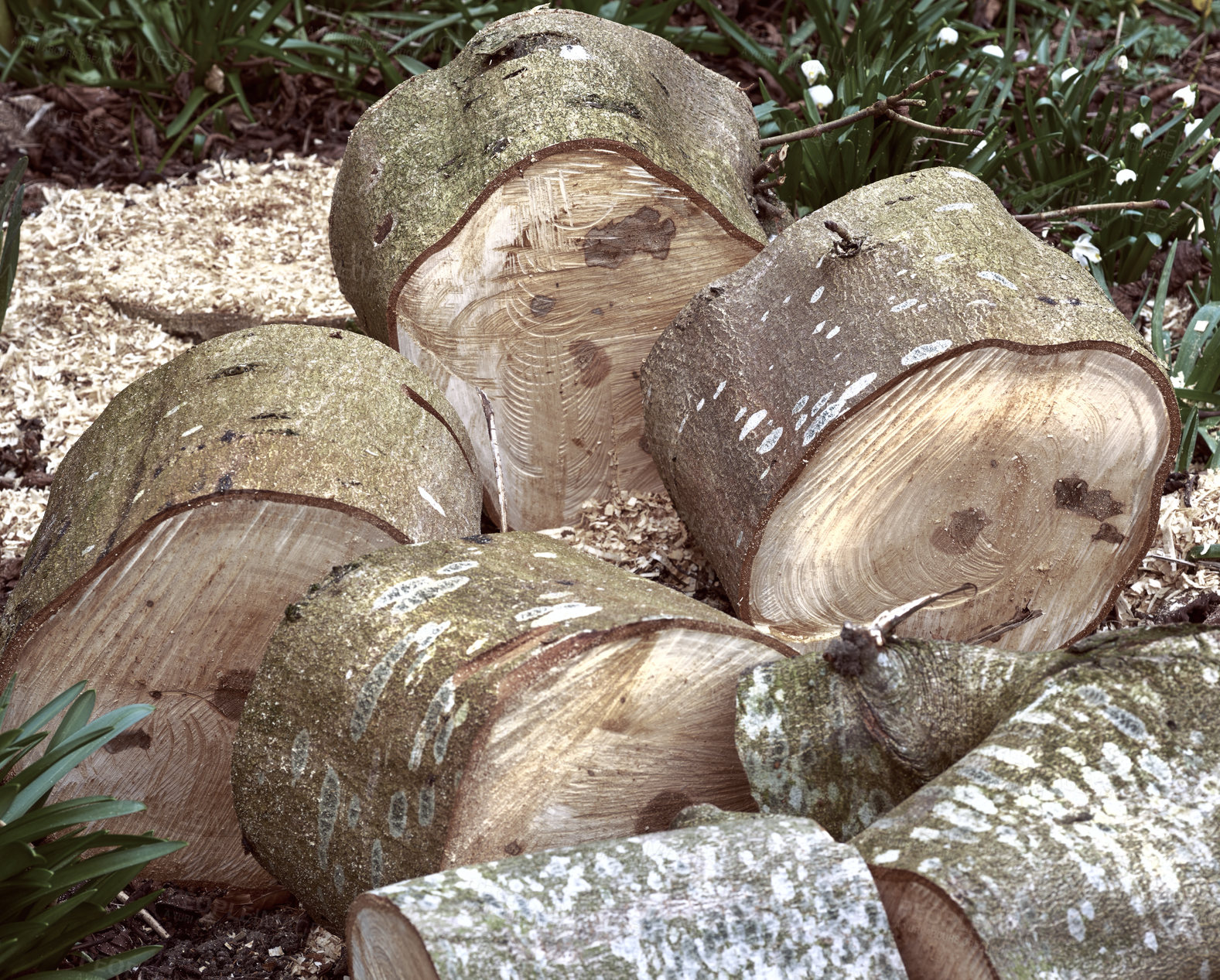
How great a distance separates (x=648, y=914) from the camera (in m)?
1.20

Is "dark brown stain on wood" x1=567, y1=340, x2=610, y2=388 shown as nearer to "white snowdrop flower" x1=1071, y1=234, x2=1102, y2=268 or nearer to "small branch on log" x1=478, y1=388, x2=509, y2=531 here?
"small branch on log" x1=478, y1=388, x2=509, y2=531

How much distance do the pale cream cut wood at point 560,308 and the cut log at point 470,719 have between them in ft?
2.50

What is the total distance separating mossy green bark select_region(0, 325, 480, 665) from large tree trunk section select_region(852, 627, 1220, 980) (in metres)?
0.91

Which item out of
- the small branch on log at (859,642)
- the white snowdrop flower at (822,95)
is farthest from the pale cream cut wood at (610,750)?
the white snowdrop flower at (822,95)

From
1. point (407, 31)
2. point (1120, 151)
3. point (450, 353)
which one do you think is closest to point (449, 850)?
point (450, 353)

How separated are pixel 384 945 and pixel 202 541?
75 cm

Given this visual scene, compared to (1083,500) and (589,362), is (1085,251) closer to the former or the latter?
(1083,500)

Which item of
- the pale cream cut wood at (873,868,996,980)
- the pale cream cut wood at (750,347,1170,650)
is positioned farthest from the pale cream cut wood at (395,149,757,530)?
the pale cream cut wood at (873,868,996,980)

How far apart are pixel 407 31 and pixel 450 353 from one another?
2635mm

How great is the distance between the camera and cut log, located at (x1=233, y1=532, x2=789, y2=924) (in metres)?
1.43

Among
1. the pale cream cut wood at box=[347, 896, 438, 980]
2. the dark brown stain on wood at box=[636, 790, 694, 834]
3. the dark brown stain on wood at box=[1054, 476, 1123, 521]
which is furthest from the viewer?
the dark brown stain on wood at box=[1054, 476, 1123, 521]

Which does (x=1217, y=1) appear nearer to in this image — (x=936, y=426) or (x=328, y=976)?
(x=936, y=426)

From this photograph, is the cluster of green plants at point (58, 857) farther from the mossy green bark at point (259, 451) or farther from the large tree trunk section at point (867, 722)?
the large tree trunk section at point (867, 722)

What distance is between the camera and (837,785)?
5.04ft
